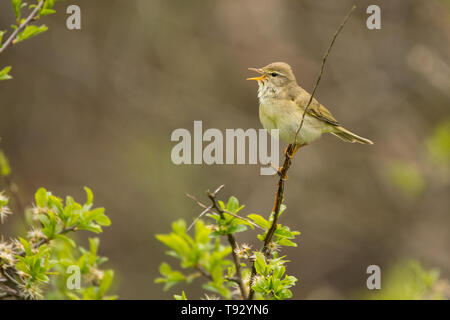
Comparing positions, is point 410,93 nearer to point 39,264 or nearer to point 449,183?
point 449,183

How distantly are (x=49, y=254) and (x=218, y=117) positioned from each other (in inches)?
241

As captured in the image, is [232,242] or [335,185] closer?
[232,242]

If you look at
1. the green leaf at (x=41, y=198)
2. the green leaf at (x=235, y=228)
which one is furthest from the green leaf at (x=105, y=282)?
the green leaf at (x=235, y=228)

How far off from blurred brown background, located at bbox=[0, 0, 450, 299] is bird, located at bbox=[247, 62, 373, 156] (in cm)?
354

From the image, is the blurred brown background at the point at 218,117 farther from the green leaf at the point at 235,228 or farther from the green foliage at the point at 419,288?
the green leaf at the point at 235,228

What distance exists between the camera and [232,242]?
2582mm

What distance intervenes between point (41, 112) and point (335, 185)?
16.2 feet

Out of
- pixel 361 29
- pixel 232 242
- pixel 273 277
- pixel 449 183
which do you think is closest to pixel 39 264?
pixel 232 242

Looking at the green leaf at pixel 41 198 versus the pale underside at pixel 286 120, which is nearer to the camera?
the green leaf at pixel 41 198

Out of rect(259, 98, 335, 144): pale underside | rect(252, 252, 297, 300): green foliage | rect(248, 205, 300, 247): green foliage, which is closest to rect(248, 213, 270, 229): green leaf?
rect(248, 205, 300, 247): green foliage

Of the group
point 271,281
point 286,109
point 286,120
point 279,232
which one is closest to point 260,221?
point 279,232

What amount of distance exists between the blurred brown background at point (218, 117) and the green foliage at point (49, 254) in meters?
5.05

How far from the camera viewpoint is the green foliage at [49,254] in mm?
2568

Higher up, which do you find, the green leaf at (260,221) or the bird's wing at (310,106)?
the bird's wing at (310,106)
